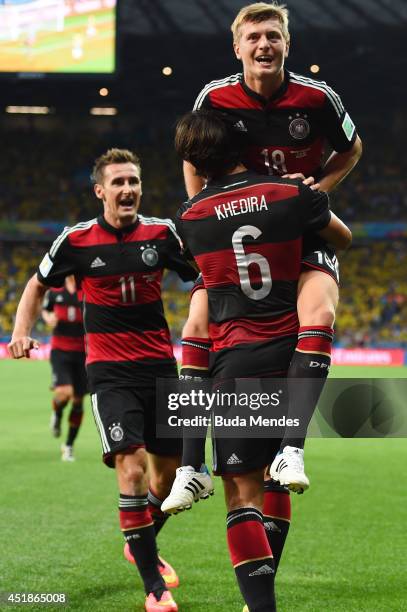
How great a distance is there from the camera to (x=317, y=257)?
4422mm

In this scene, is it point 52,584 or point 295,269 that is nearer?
point 295,269

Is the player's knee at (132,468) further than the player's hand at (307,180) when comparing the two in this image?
Yes

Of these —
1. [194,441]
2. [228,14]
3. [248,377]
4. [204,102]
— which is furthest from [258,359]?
[228,14]

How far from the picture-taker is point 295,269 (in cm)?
430

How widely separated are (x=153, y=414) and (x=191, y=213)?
2.13 metres

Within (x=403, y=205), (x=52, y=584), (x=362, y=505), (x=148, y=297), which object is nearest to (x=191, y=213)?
(x=148, y=297)

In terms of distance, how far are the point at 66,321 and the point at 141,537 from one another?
749cm

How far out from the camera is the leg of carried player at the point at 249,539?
4129mm

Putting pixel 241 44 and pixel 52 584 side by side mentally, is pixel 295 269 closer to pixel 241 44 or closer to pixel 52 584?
pixel 241 44

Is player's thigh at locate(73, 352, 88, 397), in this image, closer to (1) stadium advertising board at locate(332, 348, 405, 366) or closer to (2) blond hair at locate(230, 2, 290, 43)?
(2) blond hair at locate(230, 2, 290, 43)

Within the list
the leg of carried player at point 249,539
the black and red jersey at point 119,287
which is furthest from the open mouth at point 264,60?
the black and red jersey at point 119,287

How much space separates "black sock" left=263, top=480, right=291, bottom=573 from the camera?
4871 mm

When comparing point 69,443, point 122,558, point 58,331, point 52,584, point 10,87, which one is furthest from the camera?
point 10,87

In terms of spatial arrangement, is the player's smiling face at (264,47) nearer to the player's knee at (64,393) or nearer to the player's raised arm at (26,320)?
the player's raised arm at (26,320)
